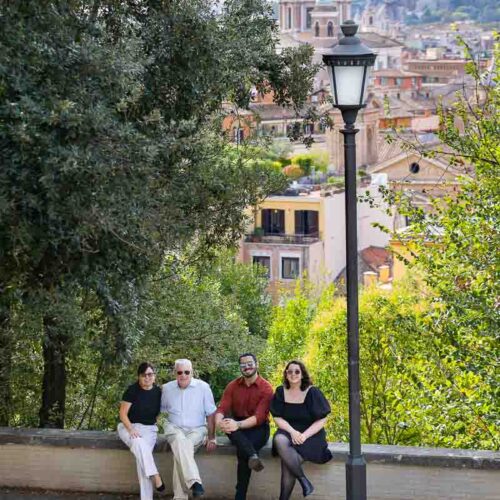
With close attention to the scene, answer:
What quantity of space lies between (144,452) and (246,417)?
0.80 metres

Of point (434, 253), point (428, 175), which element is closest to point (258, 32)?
point (434, 253)

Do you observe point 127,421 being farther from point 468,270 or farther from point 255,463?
point 468,270

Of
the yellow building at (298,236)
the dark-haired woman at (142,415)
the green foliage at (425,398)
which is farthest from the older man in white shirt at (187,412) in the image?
the yellow building at (298,236)

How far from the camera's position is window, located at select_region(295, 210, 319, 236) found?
7169 centimetres

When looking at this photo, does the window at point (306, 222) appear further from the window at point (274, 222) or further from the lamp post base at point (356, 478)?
the lamp post base at point (356, 478)

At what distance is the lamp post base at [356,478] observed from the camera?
29.8 ft

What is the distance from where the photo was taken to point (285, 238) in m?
71.9

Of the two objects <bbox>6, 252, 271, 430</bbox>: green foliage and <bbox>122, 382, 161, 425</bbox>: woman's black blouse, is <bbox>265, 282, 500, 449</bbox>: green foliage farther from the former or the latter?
<bbox>122, 382, 161, 425</bbox>: woman's black blouse

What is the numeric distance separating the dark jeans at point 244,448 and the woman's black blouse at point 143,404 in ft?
2.04

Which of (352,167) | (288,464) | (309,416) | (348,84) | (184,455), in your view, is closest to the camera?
(348,84)

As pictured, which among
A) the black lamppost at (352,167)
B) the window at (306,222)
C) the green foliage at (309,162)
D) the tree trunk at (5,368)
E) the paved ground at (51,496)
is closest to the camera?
the black lamppost at (352,167)

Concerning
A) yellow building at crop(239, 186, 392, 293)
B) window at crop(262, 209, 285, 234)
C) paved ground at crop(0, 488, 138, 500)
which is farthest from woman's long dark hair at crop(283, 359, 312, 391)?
window at crop(262, 209, 285, 234)

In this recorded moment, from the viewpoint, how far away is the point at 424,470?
9594 mm

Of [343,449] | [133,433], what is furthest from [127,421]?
[343,449]
